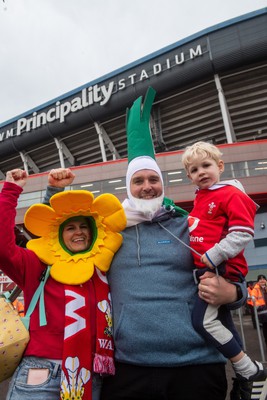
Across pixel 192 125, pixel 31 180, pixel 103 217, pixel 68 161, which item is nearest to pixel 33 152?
pixel 68 161

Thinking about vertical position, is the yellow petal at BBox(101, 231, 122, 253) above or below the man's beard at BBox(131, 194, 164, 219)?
below

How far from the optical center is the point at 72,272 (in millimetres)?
1640

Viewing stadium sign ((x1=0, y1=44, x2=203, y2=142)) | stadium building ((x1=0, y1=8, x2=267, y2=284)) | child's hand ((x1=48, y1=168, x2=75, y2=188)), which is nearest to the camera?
child's hand ((x1=48, y1=168, x2=75, y2=188))

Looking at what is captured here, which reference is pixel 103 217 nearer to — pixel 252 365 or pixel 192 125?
pixel 252 365

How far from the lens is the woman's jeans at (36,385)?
4.62 feet

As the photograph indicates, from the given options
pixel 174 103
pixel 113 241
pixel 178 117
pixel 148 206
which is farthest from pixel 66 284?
pixel 178 117

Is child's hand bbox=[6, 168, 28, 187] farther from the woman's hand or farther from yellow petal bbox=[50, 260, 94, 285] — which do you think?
the woman's hand

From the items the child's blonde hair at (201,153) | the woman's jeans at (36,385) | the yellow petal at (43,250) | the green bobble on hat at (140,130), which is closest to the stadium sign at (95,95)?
the green bobble on hat at (140,130)

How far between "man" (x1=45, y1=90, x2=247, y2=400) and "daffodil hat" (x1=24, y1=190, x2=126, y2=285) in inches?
4.6

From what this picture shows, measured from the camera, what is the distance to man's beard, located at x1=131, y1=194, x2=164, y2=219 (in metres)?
1.85

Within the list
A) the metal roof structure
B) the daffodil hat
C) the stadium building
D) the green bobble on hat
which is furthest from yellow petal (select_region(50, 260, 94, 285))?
the metal roof structure

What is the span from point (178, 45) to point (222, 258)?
23.6 metres

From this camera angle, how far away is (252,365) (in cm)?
167

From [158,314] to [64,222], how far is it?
0.78 meters
